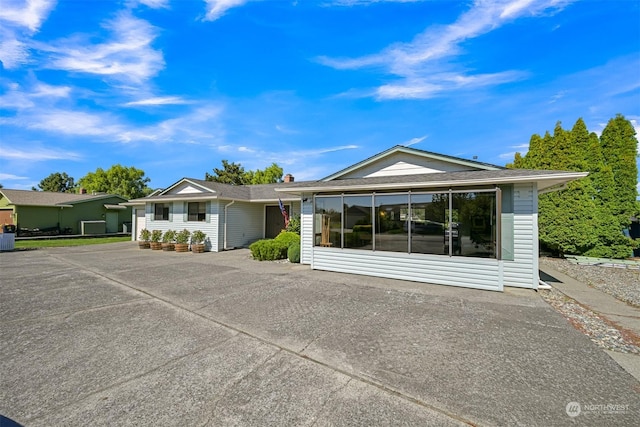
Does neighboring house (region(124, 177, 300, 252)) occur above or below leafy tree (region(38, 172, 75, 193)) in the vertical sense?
below

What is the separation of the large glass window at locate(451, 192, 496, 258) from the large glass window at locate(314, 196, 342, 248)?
3.45 meters

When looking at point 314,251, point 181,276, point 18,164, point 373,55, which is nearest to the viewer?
point 181,276

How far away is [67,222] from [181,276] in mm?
21885

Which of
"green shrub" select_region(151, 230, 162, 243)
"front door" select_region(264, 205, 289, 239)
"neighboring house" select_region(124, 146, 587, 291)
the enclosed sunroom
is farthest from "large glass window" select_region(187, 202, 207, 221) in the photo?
the enclosed sunroom

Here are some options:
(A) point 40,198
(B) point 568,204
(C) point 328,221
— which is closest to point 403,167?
(C) point 328,221

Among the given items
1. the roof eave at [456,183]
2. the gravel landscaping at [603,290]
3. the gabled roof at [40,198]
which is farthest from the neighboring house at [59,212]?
the gravel landscaping at [603,290]

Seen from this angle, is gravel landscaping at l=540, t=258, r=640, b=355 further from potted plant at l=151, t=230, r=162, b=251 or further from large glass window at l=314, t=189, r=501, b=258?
potted plant at l=151, t=230, r=162, b=251

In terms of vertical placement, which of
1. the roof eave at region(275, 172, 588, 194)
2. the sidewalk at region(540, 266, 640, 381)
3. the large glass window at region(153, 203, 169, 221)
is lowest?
the sidewalk at region(540, 266, 640, 381)

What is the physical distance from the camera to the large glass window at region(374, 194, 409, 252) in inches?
296

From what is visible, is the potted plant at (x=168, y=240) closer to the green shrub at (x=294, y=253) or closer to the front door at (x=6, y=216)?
the green shrub at (x=294, y=253)

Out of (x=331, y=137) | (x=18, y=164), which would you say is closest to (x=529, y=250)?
(x=331, y=137)

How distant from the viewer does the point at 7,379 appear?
2.73 m

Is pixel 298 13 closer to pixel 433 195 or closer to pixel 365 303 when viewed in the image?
pixel 433 195

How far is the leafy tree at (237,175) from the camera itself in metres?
37.0
